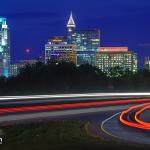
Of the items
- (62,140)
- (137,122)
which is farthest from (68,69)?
(62,140)

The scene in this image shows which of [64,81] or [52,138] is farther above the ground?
[64,81]

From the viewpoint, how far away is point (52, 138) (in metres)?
23.4

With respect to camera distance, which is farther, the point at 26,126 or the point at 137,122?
the point at 137,122

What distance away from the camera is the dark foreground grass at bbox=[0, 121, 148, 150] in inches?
794

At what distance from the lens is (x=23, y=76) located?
100688 millimetres

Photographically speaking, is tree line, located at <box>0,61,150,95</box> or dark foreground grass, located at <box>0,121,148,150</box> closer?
dark foreground grass, located at <box>0,121,148,150</box>

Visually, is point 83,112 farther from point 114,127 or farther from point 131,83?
point 131,83

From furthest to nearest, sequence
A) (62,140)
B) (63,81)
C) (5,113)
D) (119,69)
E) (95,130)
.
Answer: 1. (119,69)
2. (63,81)
3. (5,113)
4. (95,130)
5. (62,140)

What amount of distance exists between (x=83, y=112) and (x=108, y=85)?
61720 mm

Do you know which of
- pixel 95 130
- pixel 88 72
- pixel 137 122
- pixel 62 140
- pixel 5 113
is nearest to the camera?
pixel 62 140

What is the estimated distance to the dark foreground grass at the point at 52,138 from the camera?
20.2m

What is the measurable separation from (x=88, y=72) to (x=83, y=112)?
7092 centimetres

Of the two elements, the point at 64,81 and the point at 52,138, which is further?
the point at 64,81

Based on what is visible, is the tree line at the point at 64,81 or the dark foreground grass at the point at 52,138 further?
the tree line at the point at 64,81
